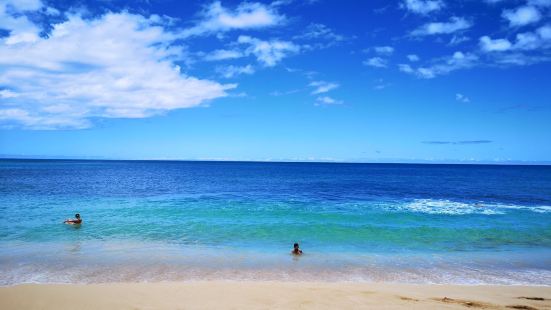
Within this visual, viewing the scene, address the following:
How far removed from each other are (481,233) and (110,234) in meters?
24.8

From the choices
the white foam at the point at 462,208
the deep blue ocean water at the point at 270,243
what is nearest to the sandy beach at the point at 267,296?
the deep blue ocean water at the point at 270,243

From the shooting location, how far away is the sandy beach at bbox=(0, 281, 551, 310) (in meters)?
11.0

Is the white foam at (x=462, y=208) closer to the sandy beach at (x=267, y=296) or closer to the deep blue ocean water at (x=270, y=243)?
the deep blue ocean water at (x=270, y=243)

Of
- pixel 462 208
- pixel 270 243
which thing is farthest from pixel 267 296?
pixel 462 208

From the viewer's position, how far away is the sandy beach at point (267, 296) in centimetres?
1103

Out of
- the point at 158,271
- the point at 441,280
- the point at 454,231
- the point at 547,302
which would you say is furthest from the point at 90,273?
the point at 454,231

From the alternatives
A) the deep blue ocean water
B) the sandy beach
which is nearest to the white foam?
the deep blue ocean water

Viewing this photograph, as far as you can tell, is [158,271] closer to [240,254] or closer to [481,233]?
[240,254]

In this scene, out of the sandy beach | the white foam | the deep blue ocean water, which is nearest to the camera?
the sandy beach

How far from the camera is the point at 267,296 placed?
39.2ft

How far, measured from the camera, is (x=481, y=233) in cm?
2361

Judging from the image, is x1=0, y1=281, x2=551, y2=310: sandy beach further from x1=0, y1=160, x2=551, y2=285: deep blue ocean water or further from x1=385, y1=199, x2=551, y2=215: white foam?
x1=385, y1=199, x2=551, y2=215: white foam

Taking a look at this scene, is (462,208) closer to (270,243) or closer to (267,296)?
(270,243)

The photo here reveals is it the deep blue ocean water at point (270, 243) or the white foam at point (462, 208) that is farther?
the white foam at point (462, 208)
